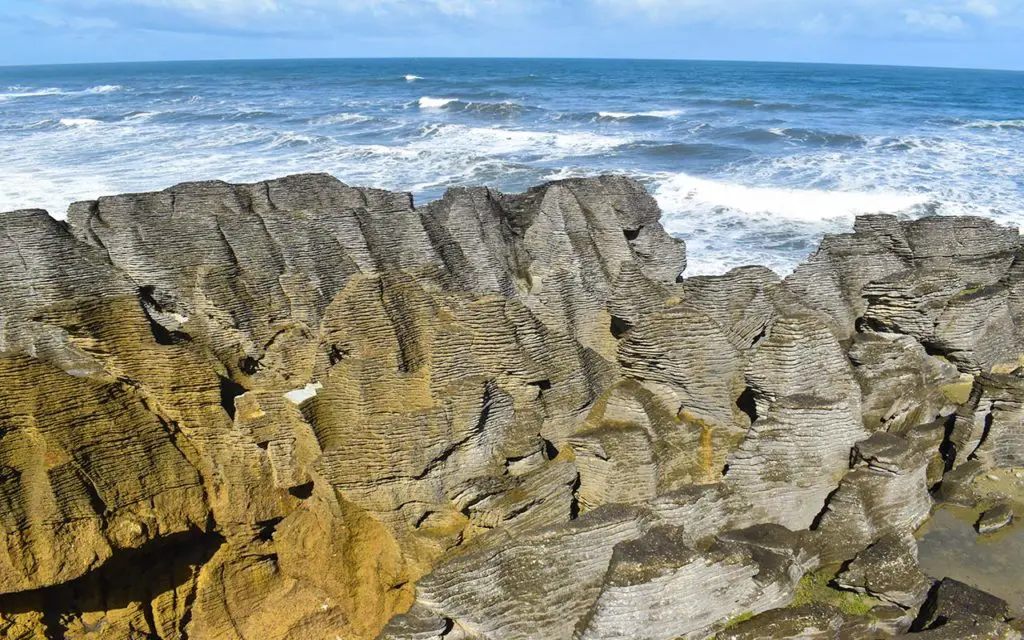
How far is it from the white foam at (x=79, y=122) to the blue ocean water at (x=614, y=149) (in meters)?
0.12

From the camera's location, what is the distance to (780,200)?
27359mm

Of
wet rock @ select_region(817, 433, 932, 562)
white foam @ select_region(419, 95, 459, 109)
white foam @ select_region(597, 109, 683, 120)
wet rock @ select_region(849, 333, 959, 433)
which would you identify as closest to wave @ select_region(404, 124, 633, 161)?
white foam @ select_region(597, 109, 683, 120)

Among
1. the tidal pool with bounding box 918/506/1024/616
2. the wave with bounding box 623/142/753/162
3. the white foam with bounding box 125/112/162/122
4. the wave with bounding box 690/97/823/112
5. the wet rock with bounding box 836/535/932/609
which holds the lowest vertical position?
the tidal pool with bounding box 918/506/1024/616

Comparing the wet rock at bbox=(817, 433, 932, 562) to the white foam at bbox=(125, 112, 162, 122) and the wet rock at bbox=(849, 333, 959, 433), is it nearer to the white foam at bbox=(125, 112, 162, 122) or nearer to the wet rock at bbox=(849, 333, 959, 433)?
the wet rock at bbox=(849, 333, 959, 433)

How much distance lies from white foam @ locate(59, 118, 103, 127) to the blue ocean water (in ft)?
0.40

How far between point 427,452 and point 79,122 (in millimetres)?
51602

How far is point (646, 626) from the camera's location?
5.06 metres

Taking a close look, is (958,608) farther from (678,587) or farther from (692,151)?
(692,151)

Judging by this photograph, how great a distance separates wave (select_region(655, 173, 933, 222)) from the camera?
26.0m

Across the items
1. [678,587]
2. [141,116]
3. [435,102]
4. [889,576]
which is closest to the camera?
[678,587]

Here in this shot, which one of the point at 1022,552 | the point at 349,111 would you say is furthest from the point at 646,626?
the point at 349,111

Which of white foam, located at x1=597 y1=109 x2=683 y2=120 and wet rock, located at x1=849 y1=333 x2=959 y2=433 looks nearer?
wet rock, located at x1=849 y1=333 x2=959 y2=433

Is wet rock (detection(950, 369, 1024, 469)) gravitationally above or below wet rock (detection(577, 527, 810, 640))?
above

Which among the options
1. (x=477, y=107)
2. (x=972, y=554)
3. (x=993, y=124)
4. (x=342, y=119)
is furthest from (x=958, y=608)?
(x=477, y=107)
